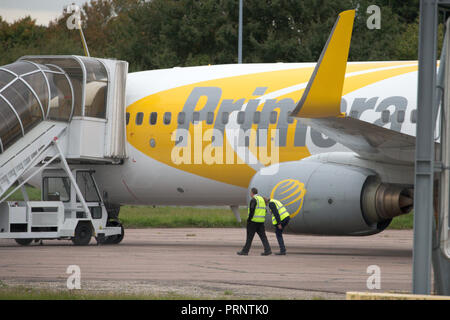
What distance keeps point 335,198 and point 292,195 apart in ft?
2.92

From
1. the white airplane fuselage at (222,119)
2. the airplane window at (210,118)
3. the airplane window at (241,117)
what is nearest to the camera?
the white airplane fuselage at (222,119)

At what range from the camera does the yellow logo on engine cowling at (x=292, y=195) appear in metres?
16.9

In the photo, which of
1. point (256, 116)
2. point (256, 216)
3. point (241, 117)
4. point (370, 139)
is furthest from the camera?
point (241, 117)

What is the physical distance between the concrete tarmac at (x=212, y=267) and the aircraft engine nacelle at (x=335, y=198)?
81 cm

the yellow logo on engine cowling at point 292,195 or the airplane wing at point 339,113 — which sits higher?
the airplane wing at point 339,113

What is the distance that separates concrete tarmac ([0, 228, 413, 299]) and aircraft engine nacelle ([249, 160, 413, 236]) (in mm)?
807

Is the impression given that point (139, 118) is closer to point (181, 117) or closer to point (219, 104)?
point (181, 117)

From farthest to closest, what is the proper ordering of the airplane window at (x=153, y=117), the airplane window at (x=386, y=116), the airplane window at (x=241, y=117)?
the airplane window at (x=153, y=117), the airplane window at (x=241, y=117), the airplane window at (x=386, y=116)

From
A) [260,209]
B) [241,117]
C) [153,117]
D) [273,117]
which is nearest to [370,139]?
[260,209]

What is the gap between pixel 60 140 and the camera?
21266 mm

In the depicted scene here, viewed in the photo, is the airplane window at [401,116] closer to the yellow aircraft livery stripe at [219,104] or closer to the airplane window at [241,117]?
the yellow aircraft livery stripe at [219,104]

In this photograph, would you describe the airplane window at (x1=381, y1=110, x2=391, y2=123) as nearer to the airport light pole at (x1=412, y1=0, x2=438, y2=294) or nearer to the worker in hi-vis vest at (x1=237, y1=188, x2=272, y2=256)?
the worker in hi-vis vest at (x1=237, y1=188, x2=272, y2=256)

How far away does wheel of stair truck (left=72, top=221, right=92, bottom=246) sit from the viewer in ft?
69.7

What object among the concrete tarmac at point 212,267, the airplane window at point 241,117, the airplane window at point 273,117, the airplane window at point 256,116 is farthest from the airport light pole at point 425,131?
the airplane window at point 241,117
